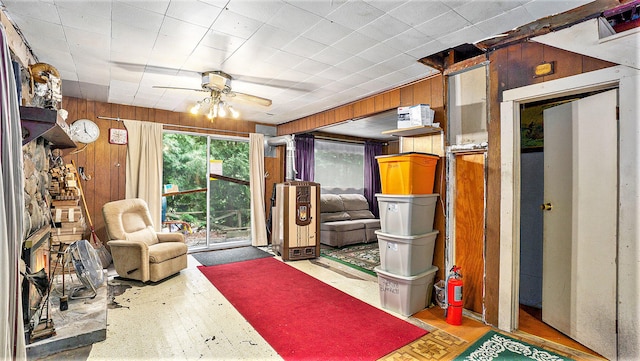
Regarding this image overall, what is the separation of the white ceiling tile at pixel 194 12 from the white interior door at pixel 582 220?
278cm

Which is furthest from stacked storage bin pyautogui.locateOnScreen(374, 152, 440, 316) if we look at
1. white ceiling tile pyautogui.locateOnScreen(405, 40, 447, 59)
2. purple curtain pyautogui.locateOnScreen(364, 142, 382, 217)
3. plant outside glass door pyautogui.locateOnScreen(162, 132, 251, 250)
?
purple curtain pyautogui.locateOnScreen(364, 142, 382, 217)

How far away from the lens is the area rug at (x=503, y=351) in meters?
2.15

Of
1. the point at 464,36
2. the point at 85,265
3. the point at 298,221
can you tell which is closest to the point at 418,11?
the point at 464,36

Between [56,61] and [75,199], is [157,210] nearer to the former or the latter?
[75,199]

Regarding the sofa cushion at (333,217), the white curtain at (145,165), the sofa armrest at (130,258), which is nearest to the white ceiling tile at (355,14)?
the sofa armrest at (130,258)

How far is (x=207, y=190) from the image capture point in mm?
5500

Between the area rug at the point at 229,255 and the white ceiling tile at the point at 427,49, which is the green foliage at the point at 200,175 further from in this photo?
the white ceiling tile at the point at 427,49

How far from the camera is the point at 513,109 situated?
2502 mm

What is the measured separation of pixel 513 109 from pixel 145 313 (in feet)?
12.2

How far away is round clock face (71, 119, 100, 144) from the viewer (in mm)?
4301

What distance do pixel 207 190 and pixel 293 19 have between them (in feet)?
13.2

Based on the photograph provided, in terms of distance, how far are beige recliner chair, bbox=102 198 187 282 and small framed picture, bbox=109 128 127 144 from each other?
107cm

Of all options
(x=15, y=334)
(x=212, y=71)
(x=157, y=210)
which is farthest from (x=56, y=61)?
(x=15, y=334)

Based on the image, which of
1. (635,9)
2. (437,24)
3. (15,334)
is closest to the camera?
(15,334)
